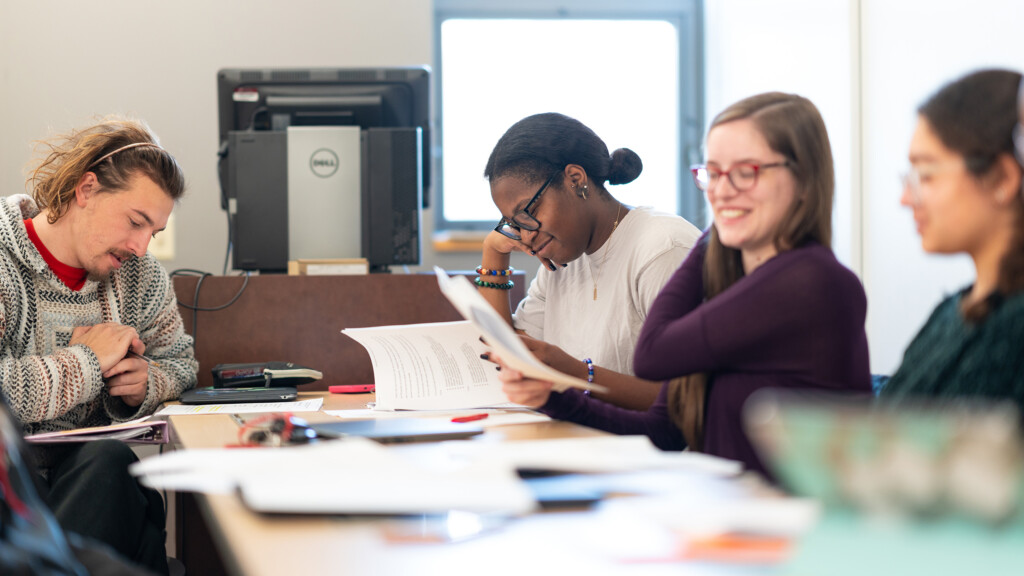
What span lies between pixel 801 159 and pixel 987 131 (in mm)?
286

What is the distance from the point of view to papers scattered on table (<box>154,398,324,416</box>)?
1.46 m

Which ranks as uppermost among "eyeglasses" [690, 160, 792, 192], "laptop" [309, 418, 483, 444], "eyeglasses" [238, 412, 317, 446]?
"eyeglasses" [690, 160, 792, 192]

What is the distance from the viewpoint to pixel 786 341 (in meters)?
1.05

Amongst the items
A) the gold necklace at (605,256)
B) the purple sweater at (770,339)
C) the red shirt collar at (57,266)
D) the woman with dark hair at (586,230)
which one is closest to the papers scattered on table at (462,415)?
the purple sweater at (770,339)

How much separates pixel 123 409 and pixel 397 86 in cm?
100

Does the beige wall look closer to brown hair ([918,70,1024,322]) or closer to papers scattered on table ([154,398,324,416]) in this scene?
papers scattered on table ([154,398,324,416])

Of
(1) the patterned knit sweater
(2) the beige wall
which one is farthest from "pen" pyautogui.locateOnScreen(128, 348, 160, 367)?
(2) the beige wall

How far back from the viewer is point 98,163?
1653mm

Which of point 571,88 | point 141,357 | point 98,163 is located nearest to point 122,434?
point 141,357

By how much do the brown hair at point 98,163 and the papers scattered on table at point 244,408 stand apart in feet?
1.41

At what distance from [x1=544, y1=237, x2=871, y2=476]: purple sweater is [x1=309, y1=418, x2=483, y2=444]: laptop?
0.26m

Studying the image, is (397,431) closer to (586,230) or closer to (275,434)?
(275,434)

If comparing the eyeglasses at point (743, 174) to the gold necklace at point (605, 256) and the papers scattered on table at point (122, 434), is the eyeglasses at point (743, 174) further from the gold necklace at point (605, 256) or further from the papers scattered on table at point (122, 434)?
the papers scattered on table at point (122, 434)

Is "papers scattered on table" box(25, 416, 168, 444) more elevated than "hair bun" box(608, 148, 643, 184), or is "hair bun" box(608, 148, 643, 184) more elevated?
"hair bun" box(608, 148, 643, 184)
